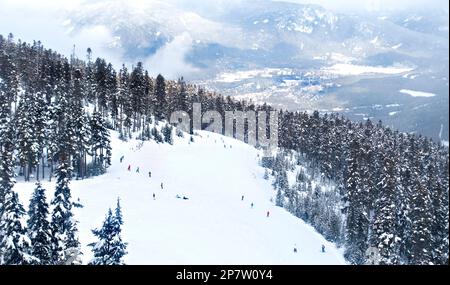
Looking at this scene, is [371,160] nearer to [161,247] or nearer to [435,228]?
[435,228]

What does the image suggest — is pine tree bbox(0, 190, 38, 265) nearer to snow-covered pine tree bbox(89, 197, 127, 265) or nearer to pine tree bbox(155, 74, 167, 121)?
snow-covered pine tree bbox(89, 197, 127, 265)

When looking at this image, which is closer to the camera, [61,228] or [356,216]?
[61,228]

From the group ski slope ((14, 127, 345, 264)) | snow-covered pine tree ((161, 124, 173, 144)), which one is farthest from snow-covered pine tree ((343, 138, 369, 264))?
snow-covered pine tree ((161, 124, 173, 144))

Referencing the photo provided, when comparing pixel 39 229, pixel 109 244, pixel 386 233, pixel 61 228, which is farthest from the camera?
pixel 386 233

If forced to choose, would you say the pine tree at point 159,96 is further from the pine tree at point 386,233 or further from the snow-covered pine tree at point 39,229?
the snow-covered pine tree at point 39,229

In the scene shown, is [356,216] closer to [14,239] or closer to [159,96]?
[159,96]

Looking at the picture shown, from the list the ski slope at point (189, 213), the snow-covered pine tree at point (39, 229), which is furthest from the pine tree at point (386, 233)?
the snow-covered pine tree at point (39, 229)

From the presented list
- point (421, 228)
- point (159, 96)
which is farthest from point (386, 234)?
point (159, 96)
